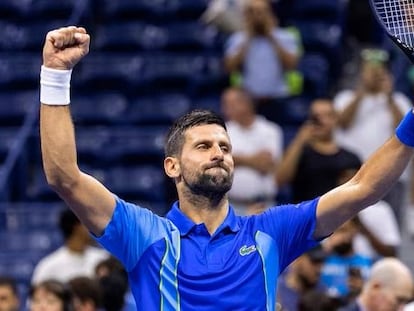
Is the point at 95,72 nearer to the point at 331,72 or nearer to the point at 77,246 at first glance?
the point at 331,72

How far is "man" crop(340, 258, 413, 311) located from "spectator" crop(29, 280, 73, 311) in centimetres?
164

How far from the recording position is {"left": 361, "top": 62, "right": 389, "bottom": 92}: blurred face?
33.3 feet

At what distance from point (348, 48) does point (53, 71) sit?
28.8ft

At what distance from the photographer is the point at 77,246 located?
30.2 ft

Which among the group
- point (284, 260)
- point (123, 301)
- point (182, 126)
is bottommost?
point (123, 301)

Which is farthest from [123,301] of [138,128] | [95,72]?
[95,72]

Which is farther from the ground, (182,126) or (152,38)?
(182,126)

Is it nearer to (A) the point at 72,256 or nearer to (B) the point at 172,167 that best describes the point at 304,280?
(A) the point at 72,256

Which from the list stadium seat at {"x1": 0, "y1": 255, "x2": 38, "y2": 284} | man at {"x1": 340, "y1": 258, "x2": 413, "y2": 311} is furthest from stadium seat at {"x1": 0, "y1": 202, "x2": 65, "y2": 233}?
man at {"x1": 340, "y1": 258, "x2": 413, "y2": 311}

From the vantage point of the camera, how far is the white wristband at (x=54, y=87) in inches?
191

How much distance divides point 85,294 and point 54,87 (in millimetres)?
2956

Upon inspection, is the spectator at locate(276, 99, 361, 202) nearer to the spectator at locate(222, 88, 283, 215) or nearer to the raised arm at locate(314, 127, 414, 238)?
the spectator at locate(222, 88, 283, 215)

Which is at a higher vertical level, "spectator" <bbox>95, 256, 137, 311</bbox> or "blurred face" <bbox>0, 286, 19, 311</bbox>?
"spectator" <bbox>95, 256, 137, 311</bbox>

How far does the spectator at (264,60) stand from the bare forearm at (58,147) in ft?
20.5
